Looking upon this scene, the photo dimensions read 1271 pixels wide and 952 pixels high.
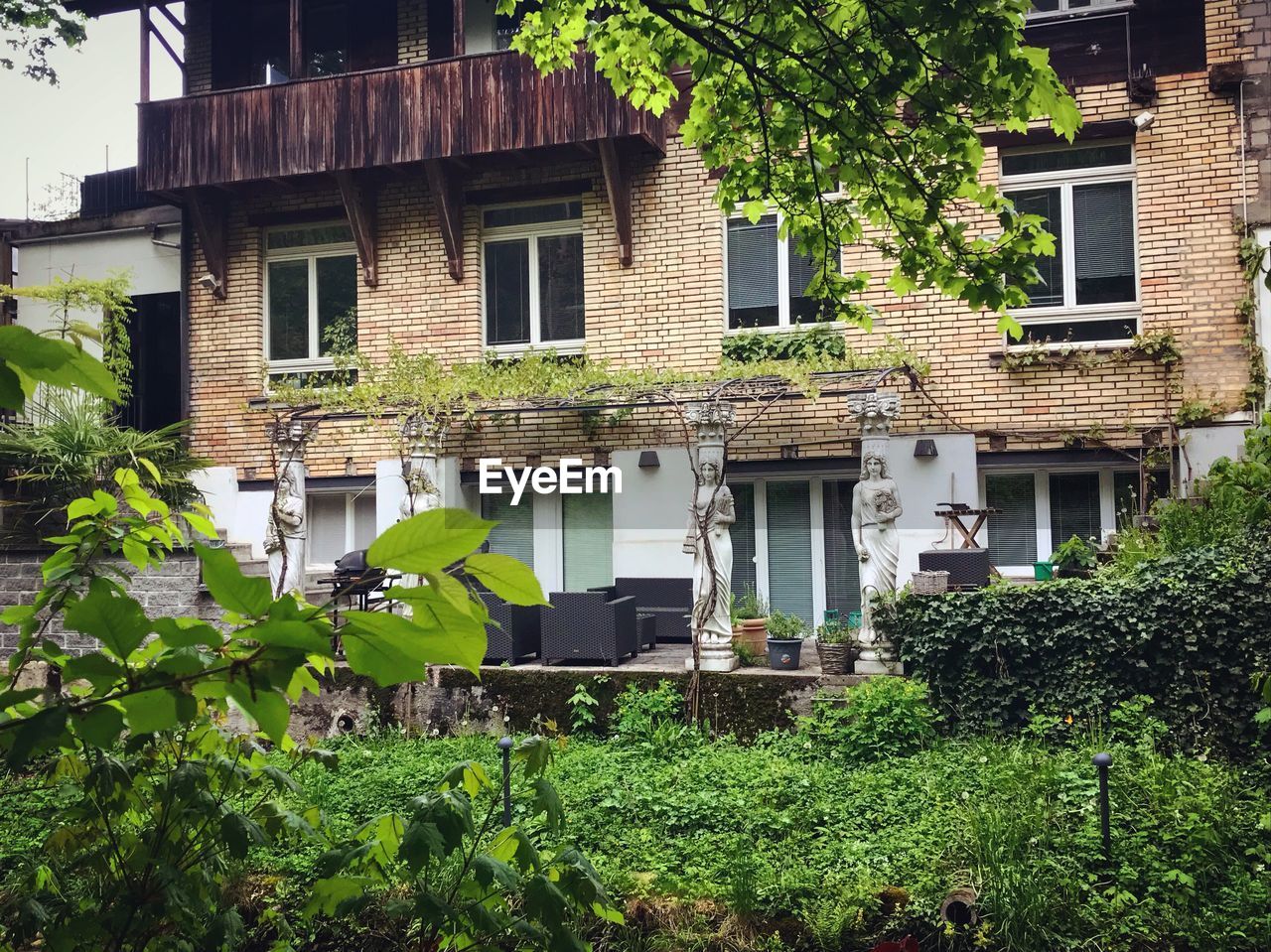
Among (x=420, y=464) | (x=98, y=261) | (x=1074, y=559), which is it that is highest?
(x=98, y=261)

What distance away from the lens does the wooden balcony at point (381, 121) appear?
13.0 m

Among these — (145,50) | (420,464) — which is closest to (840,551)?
(420,464)

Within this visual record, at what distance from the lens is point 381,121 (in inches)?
537

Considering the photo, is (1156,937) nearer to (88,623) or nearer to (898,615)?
(898,615)

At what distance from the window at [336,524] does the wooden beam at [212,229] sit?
3.26 meters

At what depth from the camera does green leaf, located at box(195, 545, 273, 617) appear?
1096mm

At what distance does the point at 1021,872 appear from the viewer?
5664 millimetres

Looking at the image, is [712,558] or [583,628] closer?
[712,558]

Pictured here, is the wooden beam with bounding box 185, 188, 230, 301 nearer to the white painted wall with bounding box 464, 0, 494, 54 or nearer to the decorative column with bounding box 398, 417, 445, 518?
the white painted wall with bounding box 464, 0, 494, 54

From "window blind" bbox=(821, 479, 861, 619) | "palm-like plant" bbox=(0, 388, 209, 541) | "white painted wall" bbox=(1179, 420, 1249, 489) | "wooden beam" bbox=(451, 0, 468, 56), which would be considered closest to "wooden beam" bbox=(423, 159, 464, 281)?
"wooden beam" bbox=(451, 0, 468, 56)

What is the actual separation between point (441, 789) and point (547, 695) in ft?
26.5

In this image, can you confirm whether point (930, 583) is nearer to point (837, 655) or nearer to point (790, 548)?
point (837, 655)

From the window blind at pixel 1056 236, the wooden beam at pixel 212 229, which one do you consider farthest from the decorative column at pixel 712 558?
the wooden beam at pixel 212 229

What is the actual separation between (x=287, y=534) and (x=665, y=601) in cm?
459
